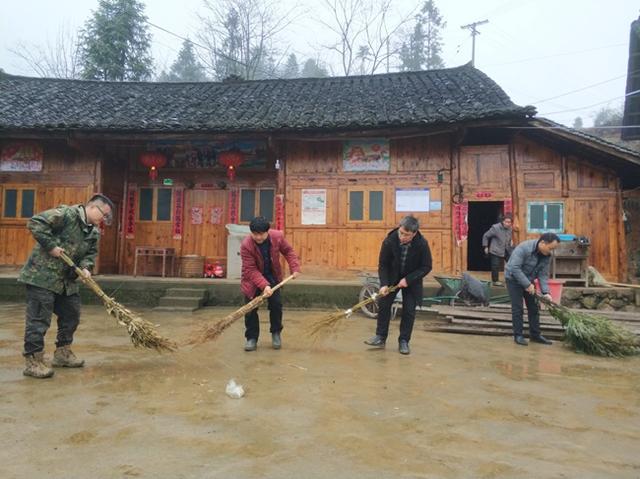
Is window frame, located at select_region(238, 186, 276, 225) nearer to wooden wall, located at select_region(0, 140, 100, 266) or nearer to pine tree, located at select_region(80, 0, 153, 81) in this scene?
wooden wall, located at select_region(0, 140, 100, 266)

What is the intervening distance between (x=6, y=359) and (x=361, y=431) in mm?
4048

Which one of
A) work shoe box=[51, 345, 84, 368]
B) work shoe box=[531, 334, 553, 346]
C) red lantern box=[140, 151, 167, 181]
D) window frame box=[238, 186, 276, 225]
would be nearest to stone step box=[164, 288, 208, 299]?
window frame box=[238, 186, 276, 225]

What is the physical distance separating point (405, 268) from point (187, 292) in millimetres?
5354

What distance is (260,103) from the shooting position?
11.1 m

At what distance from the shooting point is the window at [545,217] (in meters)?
9.28

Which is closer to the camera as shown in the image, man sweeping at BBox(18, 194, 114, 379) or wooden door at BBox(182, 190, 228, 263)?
man sweeping at BBox(18, 194, 114, 379)

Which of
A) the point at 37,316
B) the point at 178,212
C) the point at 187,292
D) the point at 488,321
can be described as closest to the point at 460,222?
the point at 488,321

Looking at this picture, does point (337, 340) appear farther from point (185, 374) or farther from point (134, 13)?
point (134, 13)

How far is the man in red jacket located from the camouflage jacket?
1.62 meters

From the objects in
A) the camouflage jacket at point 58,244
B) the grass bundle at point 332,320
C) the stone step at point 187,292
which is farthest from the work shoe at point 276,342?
the stone step at point 187,292

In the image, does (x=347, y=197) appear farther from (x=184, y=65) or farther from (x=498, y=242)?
(x=184, y=65)

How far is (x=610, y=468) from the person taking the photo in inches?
95.3

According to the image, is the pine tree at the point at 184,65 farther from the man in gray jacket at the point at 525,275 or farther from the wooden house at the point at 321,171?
the man in gray jacket at the point at 525,275

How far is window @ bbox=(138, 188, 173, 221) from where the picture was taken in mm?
10953
